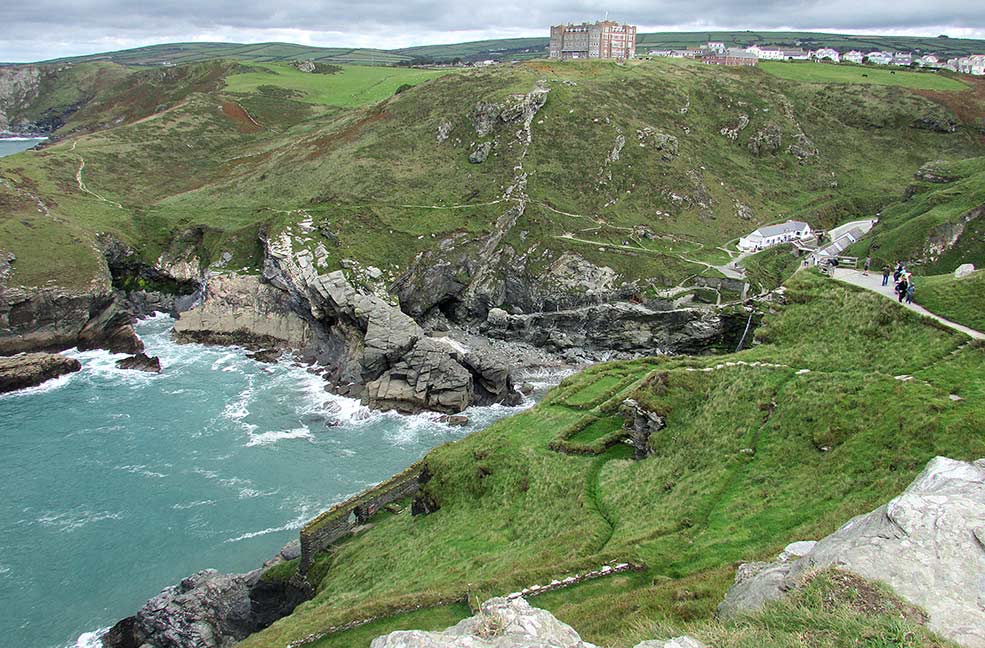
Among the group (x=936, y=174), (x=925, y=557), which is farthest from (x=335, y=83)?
(x=925, y=557)

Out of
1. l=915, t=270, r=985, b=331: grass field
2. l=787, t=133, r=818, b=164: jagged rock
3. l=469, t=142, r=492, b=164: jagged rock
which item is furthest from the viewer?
l=787, t=133, r=818, b=164: jagged rock

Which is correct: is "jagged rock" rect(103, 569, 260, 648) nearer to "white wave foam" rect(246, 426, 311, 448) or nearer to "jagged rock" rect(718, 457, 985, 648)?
"white wave foam" rect(246, 426, 311, 448)

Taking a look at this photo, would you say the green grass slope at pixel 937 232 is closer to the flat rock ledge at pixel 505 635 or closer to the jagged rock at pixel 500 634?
the flat rock ledge at pixel 505 635

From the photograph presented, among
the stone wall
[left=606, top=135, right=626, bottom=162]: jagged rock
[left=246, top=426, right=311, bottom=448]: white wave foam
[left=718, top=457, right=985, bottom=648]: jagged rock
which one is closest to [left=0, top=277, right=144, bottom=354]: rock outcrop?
[left=246, top=426, right=311, bottom=448]: white wave foam

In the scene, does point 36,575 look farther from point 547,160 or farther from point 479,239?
point 547,160

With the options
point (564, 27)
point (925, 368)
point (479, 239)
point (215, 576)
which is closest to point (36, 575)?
point (215, 576)
